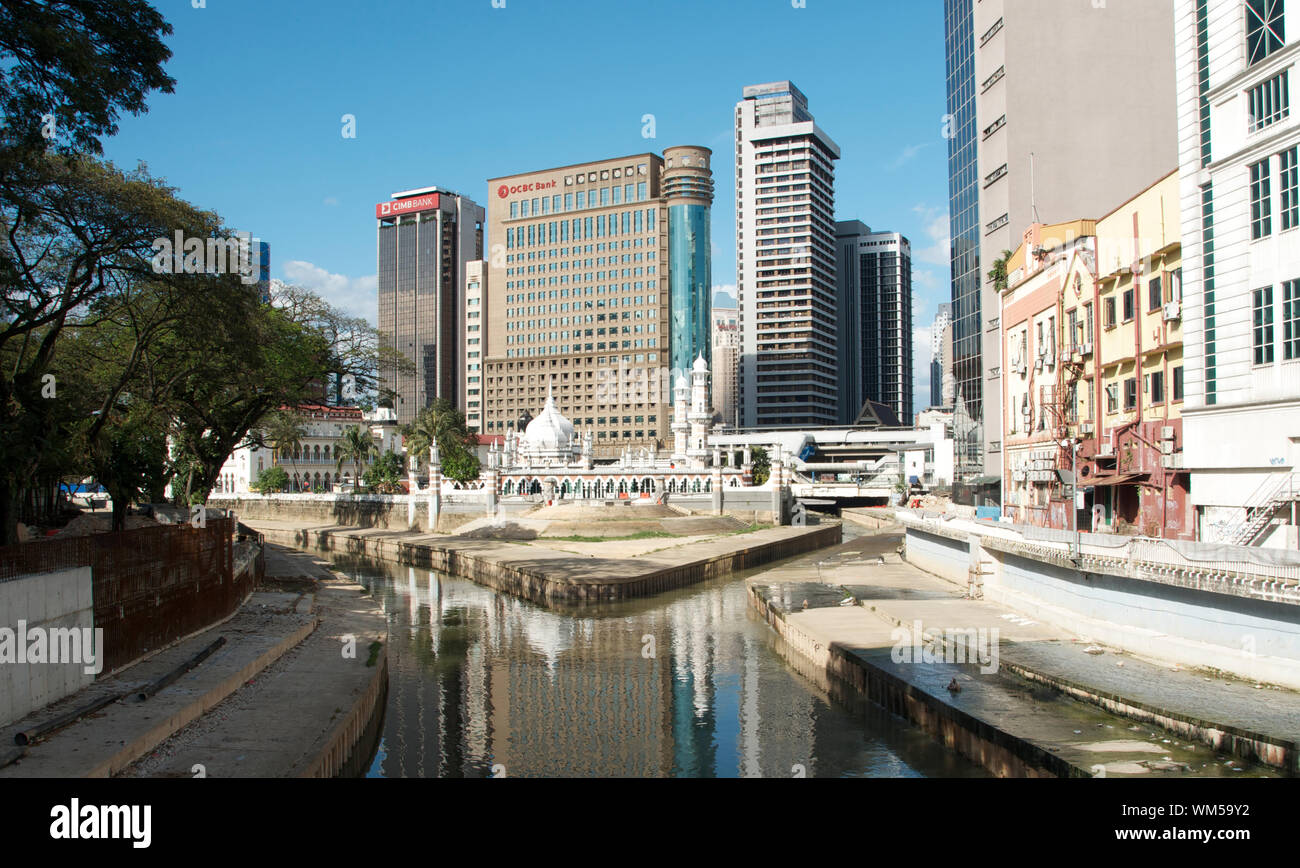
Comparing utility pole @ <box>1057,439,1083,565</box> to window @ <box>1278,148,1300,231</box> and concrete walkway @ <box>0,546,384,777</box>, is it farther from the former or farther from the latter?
concrete walkway @ <box>0,546,384,777</box>

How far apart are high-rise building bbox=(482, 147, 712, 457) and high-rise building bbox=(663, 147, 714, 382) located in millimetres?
238

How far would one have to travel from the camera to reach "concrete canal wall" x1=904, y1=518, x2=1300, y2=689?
19859 mm

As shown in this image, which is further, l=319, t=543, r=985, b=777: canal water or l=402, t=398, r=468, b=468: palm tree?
l=402, t=398, r=468, b=468: palm tree

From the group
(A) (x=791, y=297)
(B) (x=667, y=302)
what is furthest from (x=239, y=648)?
(A) (x=791, y=297)

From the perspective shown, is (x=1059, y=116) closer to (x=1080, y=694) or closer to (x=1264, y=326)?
(x=1264, y=326)

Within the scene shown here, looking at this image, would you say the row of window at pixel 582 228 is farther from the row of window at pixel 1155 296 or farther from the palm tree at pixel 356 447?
the row of window at pixel 1155 296

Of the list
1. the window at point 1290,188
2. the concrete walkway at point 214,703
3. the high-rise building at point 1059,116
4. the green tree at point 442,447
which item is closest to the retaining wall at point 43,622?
the concrete walkway at point 214,703

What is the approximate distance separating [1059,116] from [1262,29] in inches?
1712

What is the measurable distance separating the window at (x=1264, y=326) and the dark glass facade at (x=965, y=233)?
5194cm

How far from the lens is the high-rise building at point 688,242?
182m

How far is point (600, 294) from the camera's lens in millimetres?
184250

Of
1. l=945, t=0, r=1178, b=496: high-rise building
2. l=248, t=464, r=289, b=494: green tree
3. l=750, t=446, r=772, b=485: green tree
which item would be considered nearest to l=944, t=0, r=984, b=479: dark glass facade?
l=945, t=0, r=1178, b=496: high-rise building

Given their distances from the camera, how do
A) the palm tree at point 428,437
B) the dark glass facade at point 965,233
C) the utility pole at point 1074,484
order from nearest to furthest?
the utility pole at point 1074,484
the dark glass facade at point 965,233
the palm tree at point 428,437
